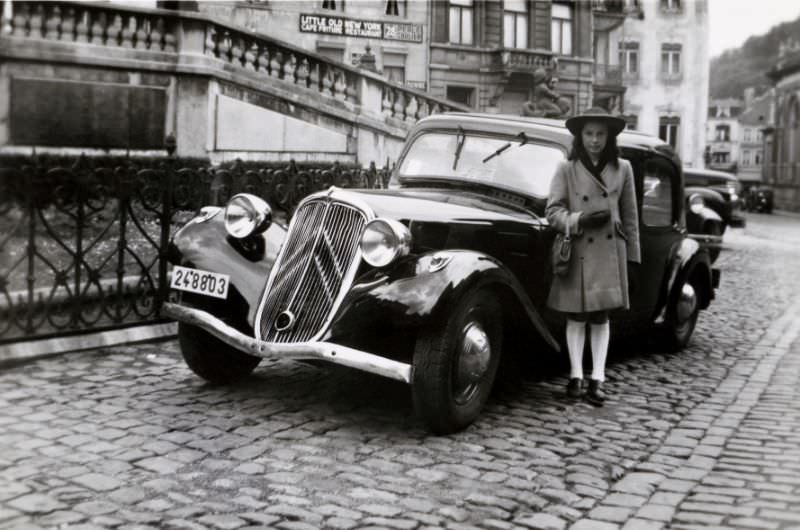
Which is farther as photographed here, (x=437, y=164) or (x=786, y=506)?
(x=437, y=164)

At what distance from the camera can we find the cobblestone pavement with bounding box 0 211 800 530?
13.0 feet

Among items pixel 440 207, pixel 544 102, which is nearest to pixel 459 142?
pixel 440 207

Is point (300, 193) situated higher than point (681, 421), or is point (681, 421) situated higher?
point (300, 193)

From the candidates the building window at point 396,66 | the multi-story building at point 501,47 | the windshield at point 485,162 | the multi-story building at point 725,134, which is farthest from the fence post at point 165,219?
the multi-story building at point 725,134

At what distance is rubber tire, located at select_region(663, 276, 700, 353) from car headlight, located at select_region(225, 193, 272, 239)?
354cm

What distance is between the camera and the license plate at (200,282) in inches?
223

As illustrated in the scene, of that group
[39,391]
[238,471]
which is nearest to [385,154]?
[39,391]

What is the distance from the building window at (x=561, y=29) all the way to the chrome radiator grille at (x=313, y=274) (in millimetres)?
33982

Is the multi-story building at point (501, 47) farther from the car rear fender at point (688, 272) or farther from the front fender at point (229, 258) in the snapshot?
the front fender at point (229, 258)

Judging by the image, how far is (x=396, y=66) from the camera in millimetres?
34938

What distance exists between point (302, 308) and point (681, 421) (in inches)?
93.1

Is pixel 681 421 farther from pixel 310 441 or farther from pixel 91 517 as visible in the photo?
pixel 91 517

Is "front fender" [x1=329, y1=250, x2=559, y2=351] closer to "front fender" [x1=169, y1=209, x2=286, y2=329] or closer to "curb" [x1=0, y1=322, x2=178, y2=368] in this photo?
"front fender" [x1=169, y1=209, x2=286, y2=329]

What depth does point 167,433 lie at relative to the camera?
4980mm
